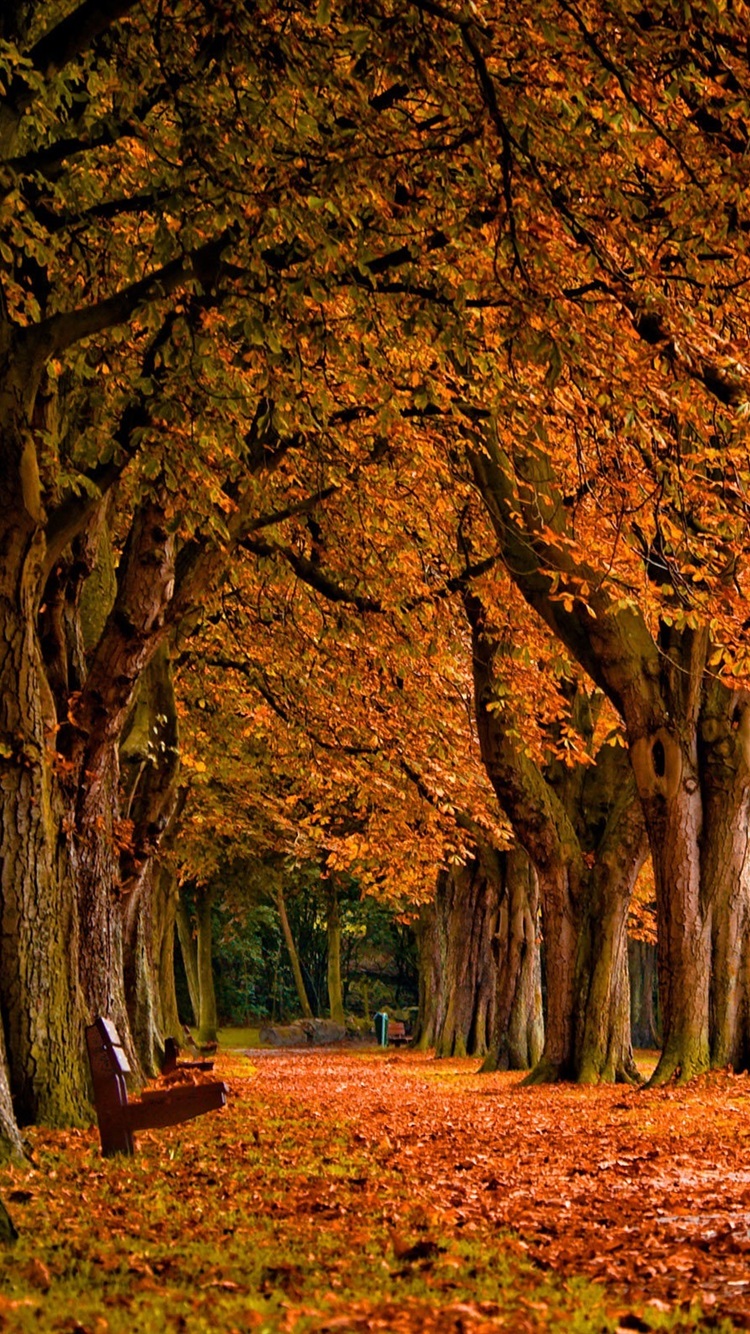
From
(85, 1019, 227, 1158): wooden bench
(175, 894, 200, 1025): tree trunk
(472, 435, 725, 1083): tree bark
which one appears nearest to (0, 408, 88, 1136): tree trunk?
(85, 1019, 227, 1158): wooden bench

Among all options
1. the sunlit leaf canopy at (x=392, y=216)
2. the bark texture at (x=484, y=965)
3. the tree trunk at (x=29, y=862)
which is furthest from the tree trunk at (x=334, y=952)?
the tree trunk at (x=29, y=862)

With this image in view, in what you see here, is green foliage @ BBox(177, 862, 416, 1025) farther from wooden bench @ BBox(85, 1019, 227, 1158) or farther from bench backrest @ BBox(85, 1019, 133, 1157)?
bench backrest @ BBox(85, 1019, 133, 1157)

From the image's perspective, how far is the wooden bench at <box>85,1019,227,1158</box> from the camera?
9469mm

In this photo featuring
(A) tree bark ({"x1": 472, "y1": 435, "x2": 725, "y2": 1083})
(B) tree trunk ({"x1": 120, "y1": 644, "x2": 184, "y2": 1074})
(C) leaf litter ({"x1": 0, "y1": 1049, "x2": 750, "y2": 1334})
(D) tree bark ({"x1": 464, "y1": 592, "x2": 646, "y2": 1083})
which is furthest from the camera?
(D) tree bark ({"x1": 464, "y1": 592, "x2": 646, "y2": 1083})

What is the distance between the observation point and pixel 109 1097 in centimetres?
958

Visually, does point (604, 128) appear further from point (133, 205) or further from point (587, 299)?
point (133, 205)

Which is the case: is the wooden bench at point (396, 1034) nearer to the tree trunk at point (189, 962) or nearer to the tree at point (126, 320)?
the tree trunk at point (189, 962)

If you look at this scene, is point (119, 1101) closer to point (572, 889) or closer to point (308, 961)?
point (572, 889)

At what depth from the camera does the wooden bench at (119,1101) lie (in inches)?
373

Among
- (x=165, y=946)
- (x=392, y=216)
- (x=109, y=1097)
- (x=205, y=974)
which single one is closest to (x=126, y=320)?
(x=392, y=216)

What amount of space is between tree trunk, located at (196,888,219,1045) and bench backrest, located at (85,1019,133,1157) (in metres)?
32.4

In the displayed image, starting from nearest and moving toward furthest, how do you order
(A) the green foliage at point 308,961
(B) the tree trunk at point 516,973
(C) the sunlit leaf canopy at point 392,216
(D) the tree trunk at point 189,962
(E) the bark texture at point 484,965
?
(C) the sunlit leaf canopy at point 392,216 → (B) the tree trunk at point 516,973 → (E) the bark texture at point 484,965 → (D) the tree trunk at point 189,962 → (A) the green foliage at point 308,961

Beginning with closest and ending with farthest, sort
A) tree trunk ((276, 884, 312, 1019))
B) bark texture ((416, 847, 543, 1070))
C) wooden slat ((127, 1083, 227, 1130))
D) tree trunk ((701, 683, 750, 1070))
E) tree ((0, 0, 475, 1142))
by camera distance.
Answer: tree ((0, 0, 475, 1142))
wooden slat ((127, 1083, 227, 1130))
tree trunk ((701, 683, 750, 1070))
bark texture ((416, 847, 543, 1070))
tree trunk ((276, 884, 312, 1019))

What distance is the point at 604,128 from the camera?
31.6ft
